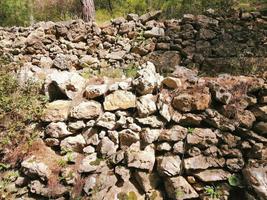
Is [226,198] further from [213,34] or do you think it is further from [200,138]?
[213,34]

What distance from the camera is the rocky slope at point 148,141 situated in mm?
4094

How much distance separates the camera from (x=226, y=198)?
13.1 feet

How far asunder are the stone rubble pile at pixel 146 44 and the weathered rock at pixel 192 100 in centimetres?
154

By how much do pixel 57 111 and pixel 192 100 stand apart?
2.12 m

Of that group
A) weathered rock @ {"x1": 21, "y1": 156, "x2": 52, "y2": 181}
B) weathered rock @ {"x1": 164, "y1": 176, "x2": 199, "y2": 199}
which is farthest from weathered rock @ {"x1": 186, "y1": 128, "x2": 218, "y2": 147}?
weathered rock @ {"x1": 21, "y1": 156, "x2": 52, "y2": 181}

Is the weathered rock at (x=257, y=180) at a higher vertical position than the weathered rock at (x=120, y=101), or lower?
lower

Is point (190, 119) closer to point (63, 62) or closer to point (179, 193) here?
point (179, 193)

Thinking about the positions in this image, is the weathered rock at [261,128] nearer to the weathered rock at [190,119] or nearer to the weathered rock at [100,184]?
the weathered rock at [190,119]

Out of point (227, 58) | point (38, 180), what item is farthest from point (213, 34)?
point (38, 180)

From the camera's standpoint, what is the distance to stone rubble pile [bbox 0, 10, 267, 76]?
19.6 feet

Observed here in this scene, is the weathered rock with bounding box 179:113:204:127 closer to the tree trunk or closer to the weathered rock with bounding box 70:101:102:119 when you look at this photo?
the weathered rock with bounding box 70:101:102:119

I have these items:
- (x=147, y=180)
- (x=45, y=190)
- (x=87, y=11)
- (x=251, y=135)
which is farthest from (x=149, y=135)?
(x=87, y=11)

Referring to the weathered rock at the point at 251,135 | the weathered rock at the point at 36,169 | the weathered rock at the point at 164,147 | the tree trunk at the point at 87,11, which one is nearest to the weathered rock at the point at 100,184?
the weathered rock at the point at 36,169

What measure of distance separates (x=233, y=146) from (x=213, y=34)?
294 centimetres
